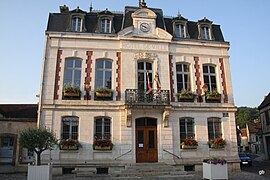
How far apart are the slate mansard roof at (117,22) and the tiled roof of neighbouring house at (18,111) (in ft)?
19.0

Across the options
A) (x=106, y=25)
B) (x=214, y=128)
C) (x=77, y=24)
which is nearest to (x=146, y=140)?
(x=214, y=128)

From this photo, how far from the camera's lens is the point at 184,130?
13227 mm

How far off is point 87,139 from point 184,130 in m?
5.15

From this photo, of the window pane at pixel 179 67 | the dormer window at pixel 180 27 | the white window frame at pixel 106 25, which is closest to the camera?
the white window frame at pixel 106 25

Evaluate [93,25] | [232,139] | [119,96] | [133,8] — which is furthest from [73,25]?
[232,139]

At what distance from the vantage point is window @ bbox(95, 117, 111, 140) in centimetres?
1248

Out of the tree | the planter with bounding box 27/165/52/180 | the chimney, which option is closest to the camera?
the planter with bounding box 27/165/52/180

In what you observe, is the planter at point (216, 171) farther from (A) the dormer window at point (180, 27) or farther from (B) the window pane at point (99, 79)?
(A) the dormer window at point (180, 27)

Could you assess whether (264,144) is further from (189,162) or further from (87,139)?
(87,139)

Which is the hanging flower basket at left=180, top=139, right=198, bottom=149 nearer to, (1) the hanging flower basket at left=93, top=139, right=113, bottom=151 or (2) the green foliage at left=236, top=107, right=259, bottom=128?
(1) the hanging flower basket at left=93, top=139, right=113, bottom=151

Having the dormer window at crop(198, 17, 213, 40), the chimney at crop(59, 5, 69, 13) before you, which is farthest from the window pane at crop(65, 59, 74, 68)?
the dormer window at crop(198, 17, 213, 40)

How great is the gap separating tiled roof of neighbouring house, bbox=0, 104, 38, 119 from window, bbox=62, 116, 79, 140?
12.6ft

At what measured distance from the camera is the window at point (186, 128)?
13.2m

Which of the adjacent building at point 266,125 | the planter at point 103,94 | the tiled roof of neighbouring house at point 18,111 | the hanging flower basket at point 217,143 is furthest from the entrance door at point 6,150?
the adjacent building at point 266,125
